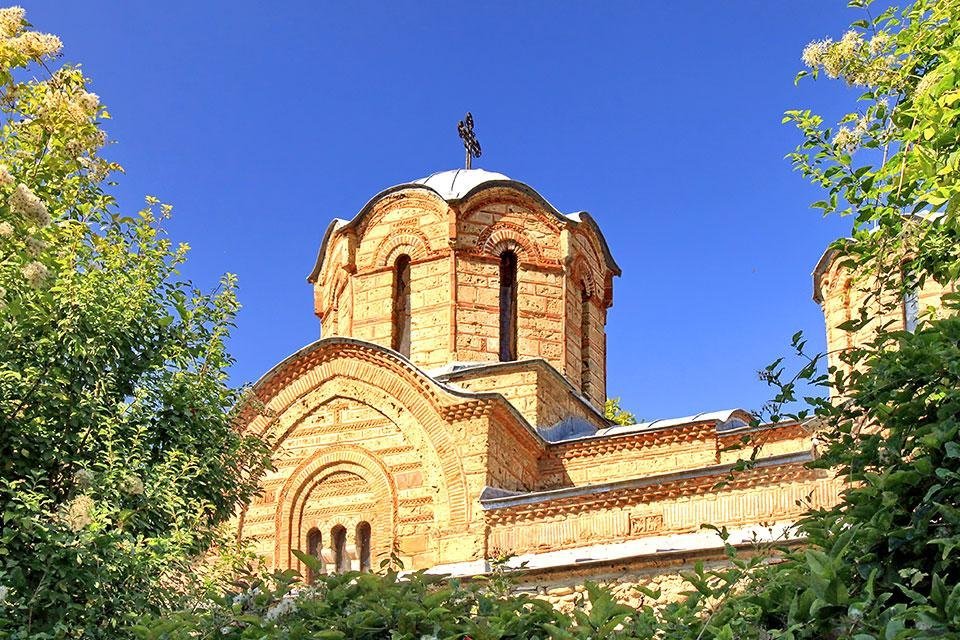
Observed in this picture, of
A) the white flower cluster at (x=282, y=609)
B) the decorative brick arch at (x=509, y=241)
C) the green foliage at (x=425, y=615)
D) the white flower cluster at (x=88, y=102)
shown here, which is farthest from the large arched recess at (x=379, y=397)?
the white flower cluster at (x=282, y=609)

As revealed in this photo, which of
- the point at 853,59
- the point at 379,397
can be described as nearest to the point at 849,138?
the point at 853,59

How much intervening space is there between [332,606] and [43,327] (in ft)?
14.5

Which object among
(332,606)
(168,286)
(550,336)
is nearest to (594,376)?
(550,336)

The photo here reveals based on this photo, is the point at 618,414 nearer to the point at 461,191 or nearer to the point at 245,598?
the point at 461,191

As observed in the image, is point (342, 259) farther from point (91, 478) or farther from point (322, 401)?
point (91, 478)

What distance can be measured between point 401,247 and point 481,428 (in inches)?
135

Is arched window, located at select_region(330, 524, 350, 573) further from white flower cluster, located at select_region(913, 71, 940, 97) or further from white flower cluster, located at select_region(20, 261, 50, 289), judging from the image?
white flower cluster, located at select_region(913, 71, 940, 97)

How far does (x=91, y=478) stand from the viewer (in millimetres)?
7508

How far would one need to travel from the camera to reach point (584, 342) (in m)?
15.9

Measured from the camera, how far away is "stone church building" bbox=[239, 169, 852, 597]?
38.4 ft

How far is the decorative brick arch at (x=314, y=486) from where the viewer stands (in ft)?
42.9

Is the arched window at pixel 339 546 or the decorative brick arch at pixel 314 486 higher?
the decorative brick arch at pixel 314 486

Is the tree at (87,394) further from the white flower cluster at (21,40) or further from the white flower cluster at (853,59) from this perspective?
the white flower cluster at (853,59)

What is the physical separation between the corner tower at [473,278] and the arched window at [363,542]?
236cm
